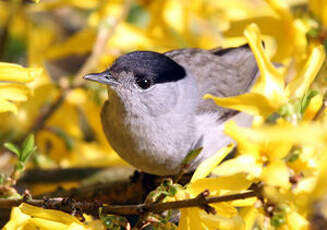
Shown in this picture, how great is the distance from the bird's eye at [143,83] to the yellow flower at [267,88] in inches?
30.5

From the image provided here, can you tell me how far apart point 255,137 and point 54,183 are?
1.89 meters

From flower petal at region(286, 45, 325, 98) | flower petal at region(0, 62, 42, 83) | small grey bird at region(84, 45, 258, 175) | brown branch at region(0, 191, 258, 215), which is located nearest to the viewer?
brown branch at region(0, 191, 258, 215)

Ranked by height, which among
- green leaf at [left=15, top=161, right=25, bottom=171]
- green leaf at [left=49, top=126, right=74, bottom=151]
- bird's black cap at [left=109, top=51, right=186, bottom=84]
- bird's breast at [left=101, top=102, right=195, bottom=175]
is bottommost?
green leaf at [left=49, top=126, right=74, bottom=151]

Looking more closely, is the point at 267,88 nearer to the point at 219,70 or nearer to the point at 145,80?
the point at 145,80

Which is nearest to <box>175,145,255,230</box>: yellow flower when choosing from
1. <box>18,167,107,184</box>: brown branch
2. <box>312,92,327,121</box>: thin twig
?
<box>312,92,327,121</box>: thin twig

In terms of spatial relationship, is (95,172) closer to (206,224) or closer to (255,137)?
(206,224)

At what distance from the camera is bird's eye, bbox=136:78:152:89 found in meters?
2.61

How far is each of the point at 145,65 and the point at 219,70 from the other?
814 mm

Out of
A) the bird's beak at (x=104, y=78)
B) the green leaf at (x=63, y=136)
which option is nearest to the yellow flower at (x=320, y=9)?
the bird's beak at (x=104, y=78)

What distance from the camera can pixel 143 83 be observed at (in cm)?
262

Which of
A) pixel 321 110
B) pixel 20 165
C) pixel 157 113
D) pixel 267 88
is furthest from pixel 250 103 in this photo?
pixel 157 113

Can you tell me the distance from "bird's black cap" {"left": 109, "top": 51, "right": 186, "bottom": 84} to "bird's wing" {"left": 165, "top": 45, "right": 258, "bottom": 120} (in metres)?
0.43

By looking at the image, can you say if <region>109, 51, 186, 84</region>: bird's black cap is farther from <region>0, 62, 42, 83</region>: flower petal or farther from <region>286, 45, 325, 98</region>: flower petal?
<region>286, 45, 325, 98</region>: flower petal

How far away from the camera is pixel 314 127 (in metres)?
1.34
